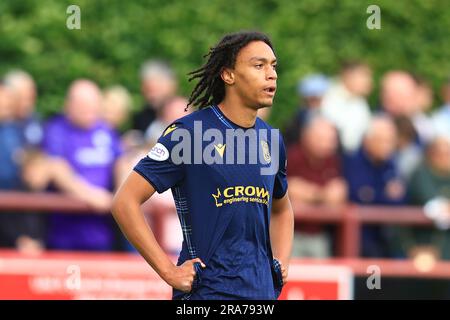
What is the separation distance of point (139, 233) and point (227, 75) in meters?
0.96

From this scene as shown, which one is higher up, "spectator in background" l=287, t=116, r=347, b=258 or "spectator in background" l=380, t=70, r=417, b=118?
"spectator in background" l=380, t=70, r=417, b=118

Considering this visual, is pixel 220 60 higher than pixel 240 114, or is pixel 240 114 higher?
pixel 220 60

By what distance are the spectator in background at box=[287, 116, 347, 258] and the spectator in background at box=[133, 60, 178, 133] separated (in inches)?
54.2

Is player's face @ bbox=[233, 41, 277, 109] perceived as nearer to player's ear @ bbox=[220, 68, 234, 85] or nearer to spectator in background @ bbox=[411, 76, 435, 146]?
player's ear @ bbox=[220, 68, 234, 85]

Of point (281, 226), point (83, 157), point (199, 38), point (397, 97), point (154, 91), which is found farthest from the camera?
point (199, 38)

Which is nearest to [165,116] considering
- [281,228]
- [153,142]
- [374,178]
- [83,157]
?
[153,142]

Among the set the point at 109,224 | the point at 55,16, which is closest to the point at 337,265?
the point at 109,224

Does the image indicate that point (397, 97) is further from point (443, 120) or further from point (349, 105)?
point (443, 120)

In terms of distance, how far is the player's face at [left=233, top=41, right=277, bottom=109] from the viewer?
659cm

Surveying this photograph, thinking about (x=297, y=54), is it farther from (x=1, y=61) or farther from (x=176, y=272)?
(x=176, y=272)

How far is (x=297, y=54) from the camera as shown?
14.5 metres

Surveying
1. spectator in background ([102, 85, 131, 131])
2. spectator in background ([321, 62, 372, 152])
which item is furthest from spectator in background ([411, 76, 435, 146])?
spectator in background ([102, 85, 131, 131])

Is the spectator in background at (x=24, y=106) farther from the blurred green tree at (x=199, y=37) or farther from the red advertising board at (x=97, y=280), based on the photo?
the blurred green tree at (x=199, y=37)

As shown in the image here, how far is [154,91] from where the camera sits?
12.2 metres
